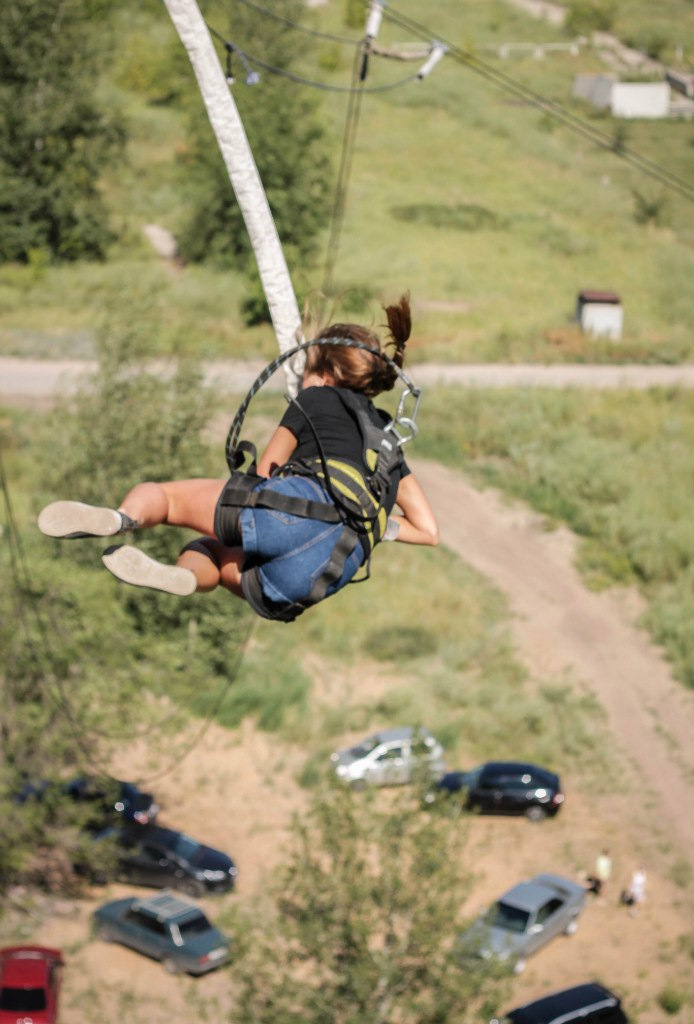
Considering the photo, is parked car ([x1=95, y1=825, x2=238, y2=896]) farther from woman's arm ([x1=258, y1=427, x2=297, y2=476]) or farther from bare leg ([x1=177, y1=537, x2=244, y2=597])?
woman's arm ([x1=258, y1=427, x2=297, y2=476])

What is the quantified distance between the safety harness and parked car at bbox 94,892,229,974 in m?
19.9

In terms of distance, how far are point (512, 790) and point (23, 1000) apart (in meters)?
10.4

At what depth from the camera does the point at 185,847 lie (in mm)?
27172

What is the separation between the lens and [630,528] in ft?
124

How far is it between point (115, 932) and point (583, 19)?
78.1 m

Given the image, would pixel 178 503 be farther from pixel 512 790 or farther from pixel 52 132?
pixel 52 132

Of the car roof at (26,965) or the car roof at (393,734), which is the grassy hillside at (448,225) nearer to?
the car roof at (393,734)

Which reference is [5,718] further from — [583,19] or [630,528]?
[583,19]

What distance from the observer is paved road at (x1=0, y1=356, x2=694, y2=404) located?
42.2 m

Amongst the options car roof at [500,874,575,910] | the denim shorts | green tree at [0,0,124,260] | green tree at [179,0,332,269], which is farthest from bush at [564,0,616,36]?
the denim shorts

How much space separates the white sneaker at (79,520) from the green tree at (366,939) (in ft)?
46.6

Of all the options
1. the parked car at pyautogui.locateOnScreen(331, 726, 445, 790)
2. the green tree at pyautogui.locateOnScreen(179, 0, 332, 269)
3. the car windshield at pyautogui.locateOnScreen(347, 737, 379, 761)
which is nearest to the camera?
the parked car at pyautogui.locateOnScreen(331, 726, 445, 790)

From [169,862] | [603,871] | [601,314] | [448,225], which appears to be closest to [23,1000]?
[169,862]

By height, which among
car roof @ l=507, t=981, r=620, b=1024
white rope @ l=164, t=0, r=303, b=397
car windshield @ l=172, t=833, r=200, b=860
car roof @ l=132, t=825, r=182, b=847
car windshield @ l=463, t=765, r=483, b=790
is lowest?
car roof @ l=132, t=825, r=182, b=847
